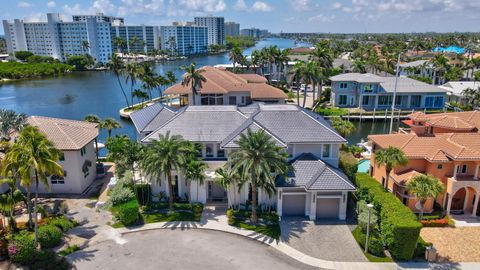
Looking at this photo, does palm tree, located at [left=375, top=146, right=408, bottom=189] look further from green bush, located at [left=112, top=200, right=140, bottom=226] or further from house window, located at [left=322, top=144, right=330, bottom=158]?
green bush, located at [left=112, top=200, right=140, bottom=226]

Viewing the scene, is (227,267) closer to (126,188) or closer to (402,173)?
(126,188)

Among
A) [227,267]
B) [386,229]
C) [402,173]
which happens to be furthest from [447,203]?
[227,267]

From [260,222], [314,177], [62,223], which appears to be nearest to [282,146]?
[314,177]

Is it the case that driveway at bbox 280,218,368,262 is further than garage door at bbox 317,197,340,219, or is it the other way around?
garage door at bbox 317,197,340,219

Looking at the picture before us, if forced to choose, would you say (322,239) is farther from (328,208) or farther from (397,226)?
(397,226)

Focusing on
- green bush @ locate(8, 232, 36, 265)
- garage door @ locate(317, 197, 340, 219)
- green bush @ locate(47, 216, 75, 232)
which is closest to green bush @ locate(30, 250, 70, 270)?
green bush @ locate(8, 232, 36, 265)

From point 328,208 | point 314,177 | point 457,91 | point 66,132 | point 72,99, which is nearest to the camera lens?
point 314,177

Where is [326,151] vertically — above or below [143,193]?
above

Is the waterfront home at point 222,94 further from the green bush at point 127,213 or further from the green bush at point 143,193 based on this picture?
the green bush at point 127,213
